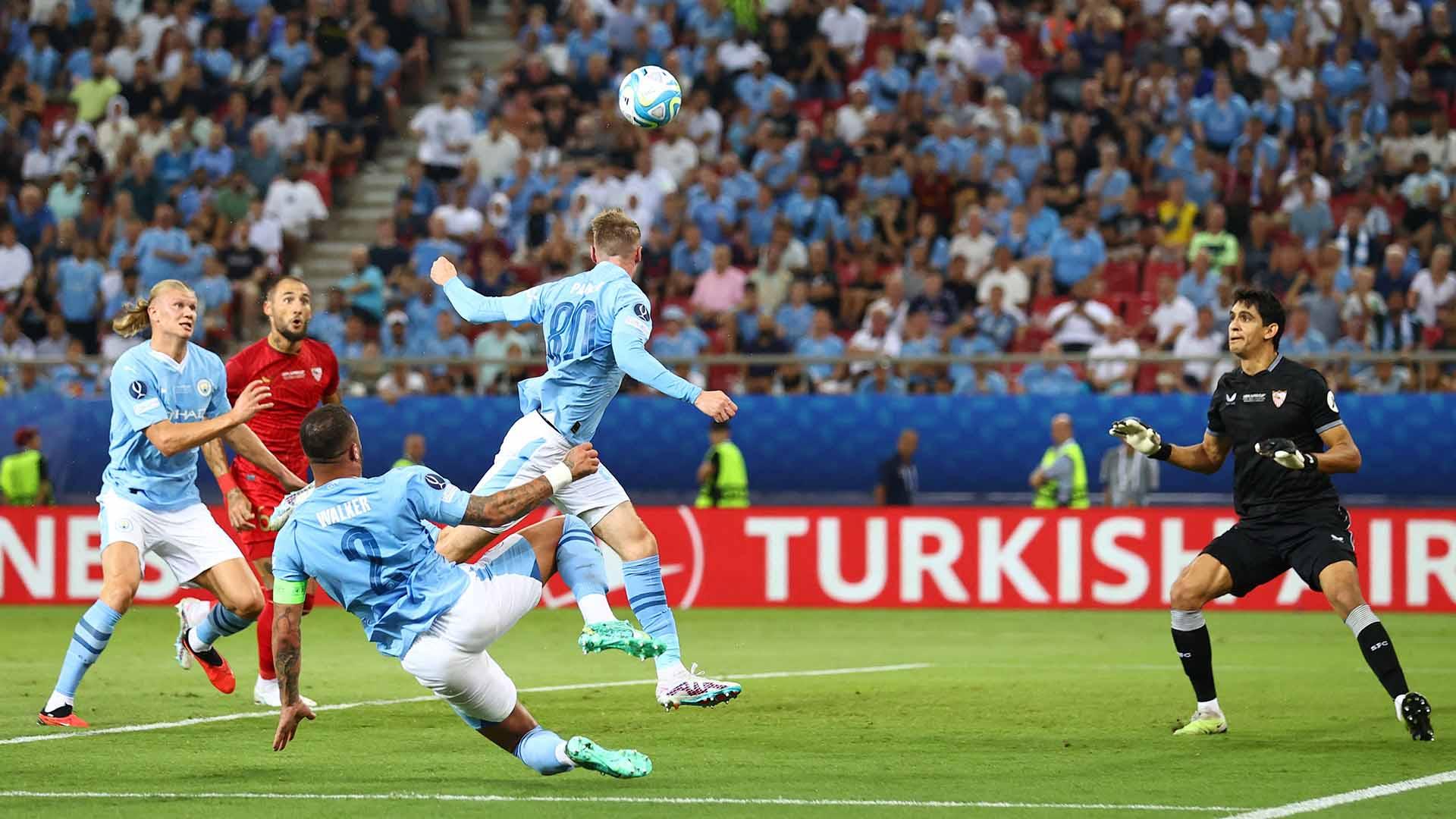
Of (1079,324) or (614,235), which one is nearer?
(614,235)

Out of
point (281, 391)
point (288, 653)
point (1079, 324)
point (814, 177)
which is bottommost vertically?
point (288, 653)

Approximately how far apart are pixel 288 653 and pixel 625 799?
56.0 inches

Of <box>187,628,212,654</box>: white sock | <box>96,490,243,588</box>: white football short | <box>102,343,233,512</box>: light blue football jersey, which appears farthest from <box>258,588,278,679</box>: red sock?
<box>102,343,233,512</box>: light blue football jersey

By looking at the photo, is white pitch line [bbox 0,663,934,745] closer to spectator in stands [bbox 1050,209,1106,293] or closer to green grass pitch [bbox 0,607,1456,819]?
green grass pitch [bbox 0,607,1456,819]

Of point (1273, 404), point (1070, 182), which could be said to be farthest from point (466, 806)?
point (1070, 182)

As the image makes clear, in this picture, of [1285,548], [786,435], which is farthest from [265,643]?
[786,435]

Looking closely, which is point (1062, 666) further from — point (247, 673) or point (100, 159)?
point (100, 159)

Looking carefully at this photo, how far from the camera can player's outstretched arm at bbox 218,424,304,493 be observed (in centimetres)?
1058

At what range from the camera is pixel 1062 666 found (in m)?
13.8

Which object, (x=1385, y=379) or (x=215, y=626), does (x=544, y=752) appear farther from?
(x=1385, y=379)

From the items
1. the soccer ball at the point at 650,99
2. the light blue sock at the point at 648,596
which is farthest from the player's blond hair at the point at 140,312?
the soccer ball at the point at 650,99

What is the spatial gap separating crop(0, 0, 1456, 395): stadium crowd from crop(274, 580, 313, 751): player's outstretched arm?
1259cm

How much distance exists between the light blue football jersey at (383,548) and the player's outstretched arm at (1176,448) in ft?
12.0

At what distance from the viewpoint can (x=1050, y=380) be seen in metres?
20.1
